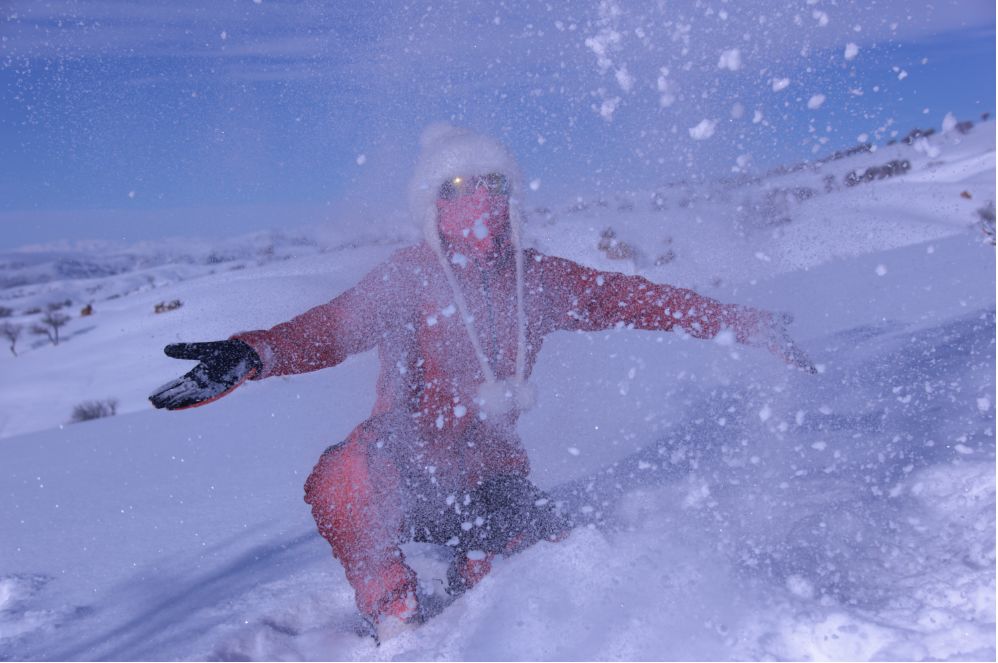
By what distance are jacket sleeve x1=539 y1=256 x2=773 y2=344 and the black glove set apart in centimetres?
92

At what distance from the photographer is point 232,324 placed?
7.45 m

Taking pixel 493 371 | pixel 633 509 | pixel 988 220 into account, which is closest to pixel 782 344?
pixel 633 509

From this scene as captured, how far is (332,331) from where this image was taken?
1.72 metres

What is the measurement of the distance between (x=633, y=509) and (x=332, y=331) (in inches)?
45.2

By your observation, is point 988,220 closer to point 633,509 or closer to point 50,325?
point 633,509

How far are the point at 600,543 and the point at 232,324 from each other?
22.0 ft

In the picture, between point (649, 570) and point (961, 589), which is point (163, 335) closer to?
point (649, 570)

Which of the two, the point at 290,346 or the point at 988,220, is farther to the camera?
the point at 988,220

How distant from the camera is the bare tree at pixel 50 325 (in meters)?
8.52

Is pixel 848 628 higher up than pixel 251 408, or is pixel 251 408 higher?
pixel 251 408

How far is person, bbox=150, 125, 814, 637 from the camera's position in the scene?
68.1 inches

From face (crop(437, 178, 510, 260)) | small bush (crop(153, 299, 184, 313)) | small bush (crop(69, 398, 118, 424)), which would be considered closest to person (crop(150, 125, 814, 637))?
face (crop(437, 178, 510, 260))

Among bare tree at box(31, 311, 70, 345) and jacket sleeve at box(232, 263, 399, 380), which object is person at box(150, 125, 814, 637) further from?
bare tree at box(31, 311, 70, 345)

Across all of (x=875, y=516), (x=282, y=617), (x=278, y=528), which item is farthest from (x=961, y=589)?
(x=278, y=528)
